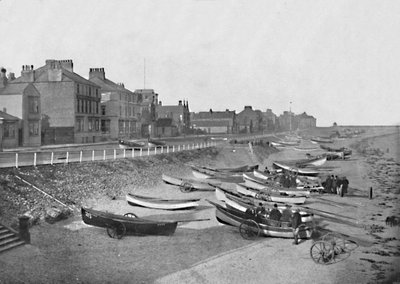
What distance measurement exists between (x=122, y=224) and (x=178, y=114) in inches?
2464

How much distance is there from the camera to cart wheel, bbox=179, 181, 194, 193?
2431cm

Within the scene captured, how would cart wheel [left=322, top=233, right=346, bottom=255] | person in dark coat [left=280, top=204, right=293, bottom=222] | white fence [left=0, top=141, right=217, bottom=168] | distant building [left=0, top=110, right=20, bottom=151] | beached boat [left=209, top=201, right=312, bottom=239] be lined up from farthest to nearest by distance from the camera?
distant building [left=0, top=110, right=20, bottom=151], white fence [left=0, top=141, right=217, bottom=168], person in dark coat [left=280, top=204, right=293, bottom=222], beached boat [left=209, top=201, right=312, bottom=239], cart wheel [left=322, top=233, right=346, bottom=255]

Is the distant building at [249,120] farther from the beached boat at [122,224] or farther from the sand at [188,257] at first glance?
the beached boat at [122,224]

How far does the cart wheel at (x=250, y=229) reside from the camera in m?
15.8

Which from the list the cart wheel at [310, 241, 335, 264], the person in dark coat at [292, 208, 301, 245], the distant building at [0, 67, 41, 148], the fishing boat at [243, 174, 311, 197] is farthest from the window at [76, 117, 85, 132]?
the cart wheel at [310, 241, 335, 264]

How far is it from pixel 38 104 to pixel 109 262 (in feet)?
64.7

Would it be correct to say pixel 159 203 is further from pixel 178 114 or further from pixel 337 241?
A: pixel 178 114

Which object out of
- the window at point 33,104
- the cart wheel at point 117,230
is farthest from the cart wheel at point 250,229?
the window at point 33,104

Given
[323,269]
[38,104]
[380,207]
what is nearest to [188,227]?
[323,269]

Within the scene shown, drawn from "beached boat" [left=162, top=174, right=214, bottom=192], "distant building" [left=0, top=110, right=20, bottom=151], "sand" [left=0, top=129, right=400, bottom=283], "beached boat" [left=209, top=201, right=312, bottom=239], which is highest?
"distant building" [left=0, top=110, right=20, bottom=151]

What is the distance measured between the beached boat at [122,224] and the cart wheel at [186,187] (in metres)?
8.72

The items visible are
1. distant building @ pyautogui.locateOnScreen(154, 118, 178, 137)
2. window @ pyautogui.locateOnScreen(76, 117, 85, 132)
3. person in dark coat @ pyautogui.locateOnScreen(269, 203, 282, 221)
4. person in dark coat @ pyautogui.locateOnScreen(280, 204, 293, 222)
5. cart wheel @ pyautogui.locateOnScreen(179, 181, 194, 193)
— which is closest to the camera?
person in dark coat @ pyautogui.locateOnScreen(280, 204, 293, 222)

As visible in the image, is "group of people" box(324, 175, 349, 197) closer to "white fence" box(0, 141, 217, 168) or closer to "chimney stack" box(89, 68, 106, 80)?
"white fence" box(0, 141, 217, 168)

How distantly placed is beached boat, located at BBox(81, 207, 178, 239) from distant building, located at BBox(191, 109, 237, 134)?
2853 inches
